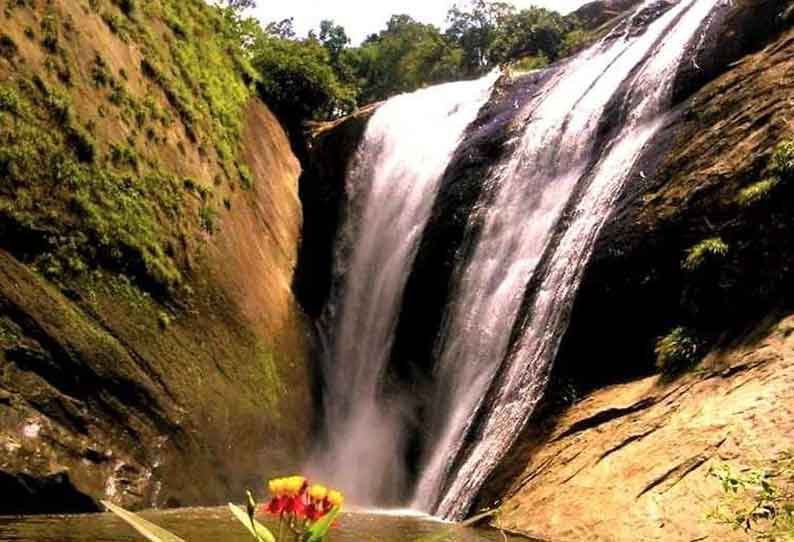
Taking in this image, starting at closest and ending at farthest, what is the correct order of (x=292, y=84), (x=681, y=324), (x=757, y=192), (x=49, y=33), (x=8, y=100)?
(x=757, y=192), (x=681, y=324), (x=8, y=100), (x=49, y=33), (x=292, y=84)

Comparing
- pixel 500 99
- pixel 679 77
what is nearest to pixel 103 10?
pixel 500 99

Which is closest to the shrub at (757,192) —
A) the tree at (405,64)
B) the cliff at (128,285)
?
the cliff at (128,285)

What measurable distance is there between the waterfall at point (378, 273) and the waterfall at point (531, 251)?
1.39 metres

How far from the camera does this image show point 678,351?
384 inches

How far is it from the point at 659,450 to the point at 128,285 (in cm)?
787

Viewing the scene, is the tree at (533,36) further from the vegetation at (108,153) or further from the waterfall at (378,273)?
the vegetation at (108,153)

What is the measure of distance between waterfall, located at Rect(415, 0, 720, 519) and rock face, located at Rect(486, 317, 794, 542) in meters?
1.28

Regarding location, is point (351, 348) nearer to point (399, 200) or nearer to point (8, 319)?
point (399, 200)

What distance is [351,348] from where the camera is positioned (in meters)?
17.4

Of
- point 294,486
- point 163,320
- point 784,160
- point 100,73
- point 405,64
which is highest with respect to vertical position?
point 405,64

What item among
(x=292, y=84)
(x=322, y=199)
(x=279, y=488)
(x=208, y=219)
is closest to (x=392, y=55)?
(x=292, y=84)

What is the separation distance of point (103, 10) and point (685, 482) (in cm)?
1324

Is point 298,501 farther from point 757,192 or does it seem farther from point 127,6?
point 127,6

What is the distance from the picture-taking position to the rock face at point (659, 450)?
7508 mm
